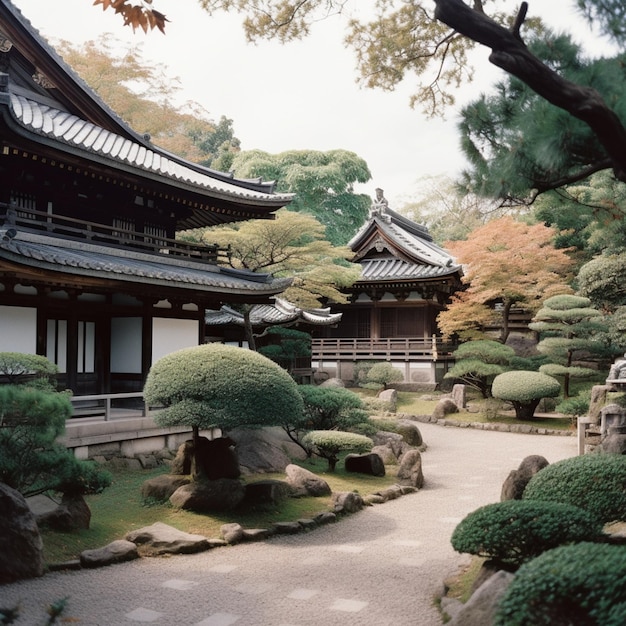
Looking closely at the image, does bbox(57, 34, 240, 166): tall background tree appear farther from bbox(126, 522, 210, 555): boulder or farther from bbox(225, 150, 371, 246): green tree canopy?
bbox(126, 522, 210, 555): boulder

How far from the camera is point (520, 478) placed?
25.9 ft

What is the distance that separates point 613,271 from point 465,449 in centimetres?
1094

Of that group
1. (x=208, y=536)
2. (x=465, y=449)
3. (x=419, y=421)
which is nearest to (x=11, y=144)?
(x=208, y=536)

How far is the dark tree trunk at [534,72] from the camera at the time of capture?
4293mm

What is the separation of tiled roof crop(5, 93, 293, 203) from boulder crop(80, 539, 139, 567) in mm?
6917

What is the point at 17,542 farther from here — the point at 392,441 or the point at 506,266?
the point at 506,266

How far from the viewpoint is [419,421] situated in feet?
70.9

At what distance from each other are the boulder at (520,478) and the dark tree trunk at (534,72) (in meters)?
4.74

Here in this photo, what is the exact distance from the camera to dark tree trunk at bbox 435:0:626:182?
4.29m

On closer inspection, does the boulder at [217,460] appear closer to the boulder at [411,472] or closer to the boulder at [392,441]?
the boulder at [411,472]

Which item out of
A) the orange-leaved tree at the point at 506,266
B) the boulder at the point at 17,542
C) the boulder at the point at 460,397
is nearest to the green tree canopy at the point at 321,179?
the orange-leaved tree at the point at 506,266

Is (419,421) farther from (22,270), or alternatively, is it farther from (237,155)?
(237,155)

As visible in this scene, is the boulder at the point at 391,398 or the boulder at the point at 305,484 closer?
the boulder at the point at 305,484

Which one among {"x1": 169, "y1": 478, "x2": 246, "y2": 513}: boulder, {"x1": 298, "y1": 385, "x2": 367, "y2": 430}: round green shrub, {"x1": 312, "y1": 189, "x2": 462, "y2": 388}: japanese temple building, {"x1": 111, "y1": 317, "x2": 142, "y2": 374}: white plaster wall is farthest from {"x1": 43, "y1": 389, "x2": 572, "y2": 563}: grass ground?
{"x1": 312, "y1": 189, "x2": 462, "y2": 388}: japanese temple building
